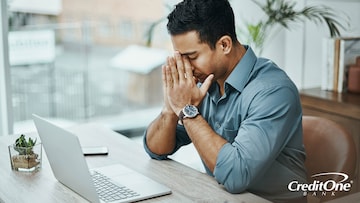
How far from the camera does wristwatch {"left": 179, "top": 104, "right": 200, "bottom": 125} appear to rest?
153cm

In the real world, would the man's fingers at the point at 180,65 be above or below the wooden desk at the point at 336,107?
above

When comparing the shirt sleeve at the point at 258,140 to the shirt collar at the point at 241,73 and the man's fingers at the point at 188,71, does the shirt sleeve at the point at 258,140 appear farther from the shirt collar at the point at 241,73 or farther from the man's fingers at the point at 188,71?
the man's fingers at the point at 188,71

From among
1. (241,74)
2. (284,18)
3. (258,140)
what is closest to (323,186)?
(258,140)

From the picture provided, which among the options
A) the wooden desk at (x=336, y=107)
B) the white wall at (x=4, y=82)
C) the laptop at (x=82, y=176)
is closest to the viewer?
the laptop at (x=82, y=176)

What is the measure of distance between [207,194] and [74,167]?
0.34 m

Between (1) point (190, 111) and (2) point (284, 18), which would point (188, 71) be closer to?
(1) point (190, 111)

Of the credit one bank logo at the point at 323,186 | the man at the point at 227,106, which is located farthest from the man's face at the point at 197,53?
the credit one bank logo at the point at 323,186

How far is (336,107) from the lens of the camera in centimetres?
235

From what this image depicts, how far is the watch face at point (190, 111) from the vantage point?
5.02 ft

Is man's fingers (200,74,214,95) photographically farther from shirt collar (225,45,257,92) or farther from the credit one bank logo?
the credit one bank logo

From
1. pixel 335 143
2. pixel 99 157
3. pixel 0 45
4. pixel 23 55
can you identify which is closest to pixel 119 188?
pixel 99 157

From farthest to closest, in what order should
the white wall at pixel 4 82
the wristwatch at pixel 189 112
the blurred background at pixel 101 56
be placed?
the blurred background at pixel 101 56, the white wall at pixel 4 82, the wristwatch at pixel 189 112

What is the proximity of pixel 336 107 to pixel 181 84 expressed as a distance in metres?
1.02

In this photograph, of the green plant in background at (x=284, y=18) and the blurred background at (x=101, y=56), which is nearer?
the green plant in background at (x=284, y=18)
